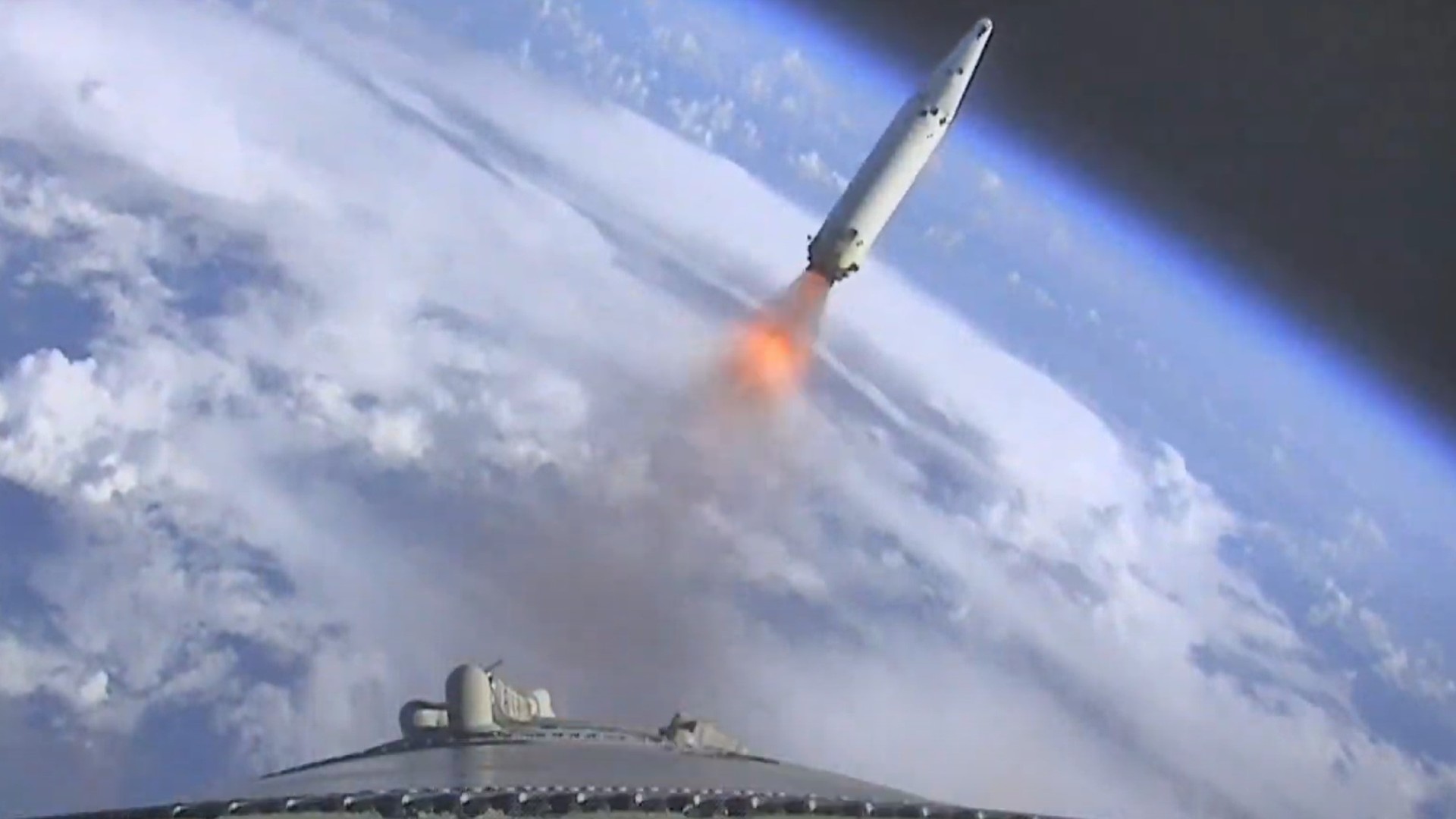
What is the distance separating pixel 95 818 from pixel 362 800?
1.34m

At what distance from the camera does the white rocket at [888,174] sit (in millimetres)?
33750

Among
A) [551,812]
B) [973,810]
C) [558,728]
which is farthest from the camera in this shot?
[558,728]

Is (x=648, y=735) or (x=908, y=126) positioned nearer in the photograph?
(x=648, y=735)

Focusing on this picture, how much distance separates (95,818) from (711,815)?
311 centimetres

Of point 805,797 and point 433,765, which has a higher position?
point 433,765

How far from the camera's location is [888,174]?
33.8 m

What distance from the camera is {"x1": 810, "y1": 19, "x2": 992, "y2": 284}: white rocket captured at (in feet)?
111

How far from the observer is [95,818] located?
27.5 feet

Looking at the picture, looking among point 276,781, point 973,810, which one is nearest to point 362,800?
point 973,810

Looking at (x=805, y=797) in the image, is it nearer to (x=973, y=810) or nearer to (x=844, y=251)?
(x=973, y=810)

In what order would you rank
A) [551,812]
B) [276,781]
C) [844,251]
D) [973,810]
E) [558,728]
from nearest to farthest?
[551,812] → [973,810] → [276,781] → [558,728] → [844,251]

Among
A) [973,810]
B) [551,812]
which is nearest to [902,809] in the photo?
[973,810]

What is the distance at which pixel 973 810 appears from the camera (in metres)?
9.12

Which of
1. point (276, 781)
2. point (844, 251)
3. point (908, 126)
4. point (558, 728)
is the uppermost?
point (908, 126)
